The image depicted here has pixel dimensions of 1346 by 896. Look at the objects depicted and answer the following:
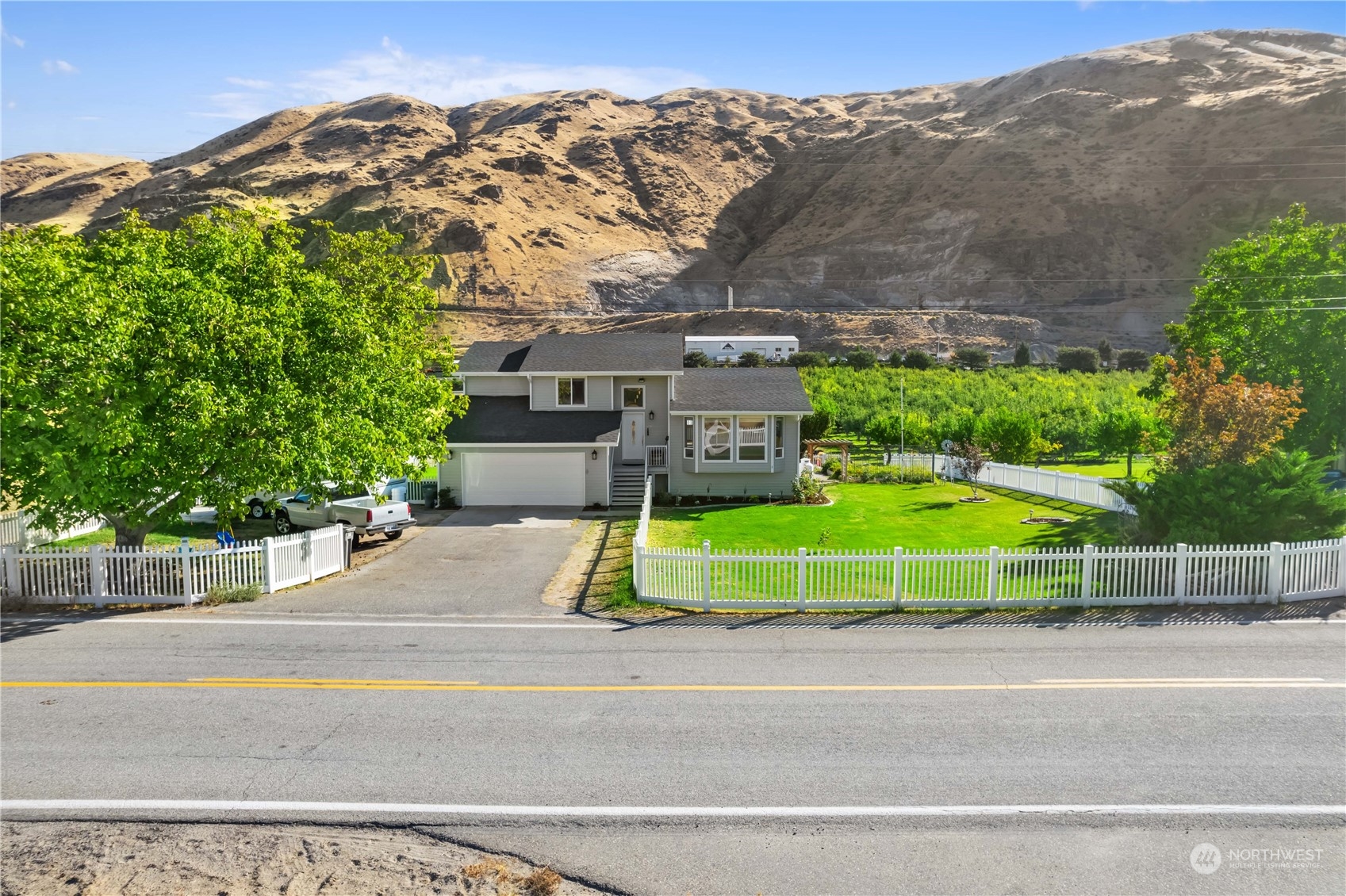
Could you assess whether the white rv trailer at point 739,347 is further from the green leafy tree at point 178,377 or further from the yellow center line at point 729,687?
the yellow center line at point 729,687

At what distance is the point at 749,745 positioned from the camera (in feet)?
29.8

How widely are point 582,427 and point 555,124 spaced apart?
178 meters

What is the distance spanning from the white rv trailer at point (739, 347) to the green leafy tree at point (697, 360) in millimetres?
1460

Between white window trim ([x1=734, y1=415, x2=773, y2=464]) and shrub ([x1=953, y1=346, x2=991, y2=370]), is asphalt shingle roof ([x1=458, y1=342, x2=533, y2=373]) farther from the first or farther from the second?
shrub ([x1=953, y1=346, x2=991, y2=370])

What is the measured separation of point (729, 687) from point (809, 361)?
2931 inches

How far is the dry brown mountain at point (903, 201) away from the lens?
124 m

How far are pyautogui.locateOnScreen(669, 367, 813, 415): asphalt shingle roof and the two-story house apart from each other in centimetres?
6

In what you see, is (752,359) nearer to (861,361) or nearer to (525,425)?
(861,361)

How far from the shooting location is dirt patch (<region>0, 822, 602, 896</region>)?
6.67 meters

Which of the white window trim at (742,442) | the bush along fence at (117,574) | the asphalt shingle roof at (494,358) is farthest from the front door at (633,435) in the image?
the bush along fence at (117,574)

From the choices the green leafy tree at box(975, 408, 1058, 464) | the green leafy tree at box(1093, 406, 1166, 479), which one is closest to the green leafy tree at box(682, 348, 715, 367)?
the green leafy tree at box(1093, 406, 1166, 479)

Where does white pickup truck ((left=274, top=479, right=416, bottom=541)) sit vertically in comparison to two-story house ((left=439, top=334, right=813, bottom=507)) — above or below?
below

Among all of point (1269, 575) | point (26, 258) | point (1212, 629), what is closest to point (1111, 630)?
point (1212, 629)

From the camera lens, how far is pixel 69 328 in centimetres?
1423
